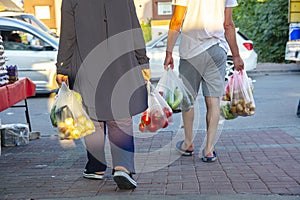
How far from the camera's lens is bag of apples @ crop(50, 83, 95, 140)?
3.89 meters

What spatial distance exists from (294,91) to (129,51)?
762 cm

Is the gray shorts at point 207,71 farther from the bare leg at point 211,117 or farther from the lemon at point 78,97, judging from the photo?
the lemon at point 78,97

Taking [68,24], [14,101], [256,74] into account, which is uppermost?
[68,24]

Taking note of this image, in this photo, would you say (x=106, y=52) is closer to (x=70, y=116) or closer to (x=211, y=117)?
(x=70, y=116)

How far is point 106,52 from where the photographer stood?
12.6 ft

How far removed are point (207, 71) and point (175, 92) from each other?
40 centimetres

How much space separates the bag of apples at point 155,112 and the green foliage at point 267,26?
1500 cm

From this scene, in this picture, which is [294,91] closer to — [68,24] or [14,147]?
[14,147]

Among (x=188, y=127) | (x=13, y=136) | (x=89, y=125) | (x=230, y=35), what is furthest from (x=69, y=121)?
(x=13, y=136)

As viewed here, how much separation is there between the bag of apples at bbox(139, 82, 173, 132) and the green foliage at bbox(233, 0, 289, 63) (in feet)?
49.2

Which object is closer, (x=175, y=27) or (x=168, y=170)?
(x=168, y=170)

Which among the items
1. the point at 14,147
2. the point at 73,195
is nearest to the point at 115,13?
the point at 73,195

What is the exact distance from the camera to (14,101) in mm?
5152

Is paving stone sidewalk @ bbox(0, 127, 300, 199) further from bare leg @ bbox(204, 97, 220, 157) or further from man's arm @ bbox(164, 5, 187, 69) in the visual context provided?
man's arm @ bbox(164, 5, 187, 69)
